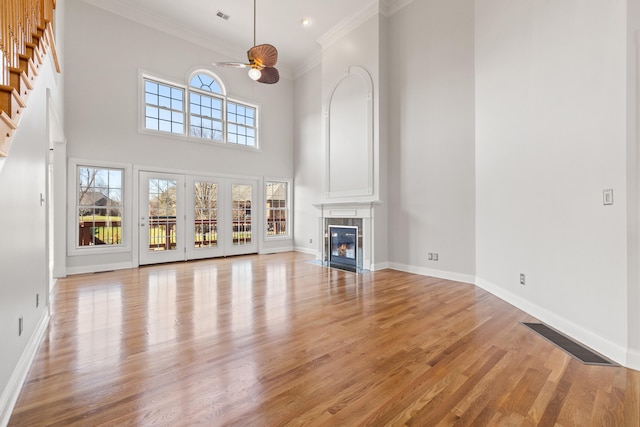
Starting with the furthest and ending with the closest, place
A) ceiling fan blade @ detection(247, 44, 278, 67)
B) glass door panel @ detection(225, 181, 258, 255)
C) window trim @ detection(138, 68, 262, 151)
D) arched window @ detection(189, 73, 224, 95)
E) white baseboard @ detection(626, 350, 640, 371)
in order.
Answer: glass door panel @ detection(225, 181, 258, 255)
arched window @ detection(189, 73, 224, 95)
window trim @ detection(138, 68, 262, 151)
ceiling fan blade @ detection(247, 44, 278, 67)
white baseboard @ detection(626, 350, 640, 371)

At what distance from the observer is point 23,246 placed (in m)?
2.16

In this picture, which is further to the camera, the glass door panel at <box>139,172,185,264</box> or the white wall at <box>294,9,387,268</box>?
the glass door panel at <box>139,172,185,264</box>

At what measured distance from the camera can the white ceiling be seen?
5742mm

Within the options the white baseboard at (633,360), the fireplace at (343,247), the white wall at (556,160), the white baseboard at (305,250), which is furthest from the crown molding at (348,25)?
the white baseboard at (633,360)

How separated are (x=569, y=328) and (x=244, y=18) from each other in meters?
7.37

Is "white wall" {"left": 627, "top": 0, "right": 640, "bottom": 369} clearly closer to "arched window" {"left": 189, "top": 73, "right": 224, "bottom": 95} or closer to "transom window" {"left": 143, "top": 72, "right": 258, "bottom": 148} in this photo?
"transom window" {"left": 143, "top": 72, "right": 258, "bottom": 148}

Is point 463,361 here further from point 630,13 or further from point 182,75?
point 182,75

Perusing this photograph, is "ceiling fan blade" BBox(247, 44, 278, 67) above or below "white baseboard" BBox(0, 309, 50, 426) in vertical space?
above

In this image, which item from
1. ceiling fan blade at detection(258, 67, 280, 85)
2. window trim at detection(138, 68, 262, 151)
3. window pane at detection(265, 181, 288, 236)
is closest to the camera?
ceiling fan blade at detection(258, 67, 280, 85)

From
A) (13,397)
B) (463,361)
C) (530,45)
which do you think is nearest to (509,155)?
(530,45)

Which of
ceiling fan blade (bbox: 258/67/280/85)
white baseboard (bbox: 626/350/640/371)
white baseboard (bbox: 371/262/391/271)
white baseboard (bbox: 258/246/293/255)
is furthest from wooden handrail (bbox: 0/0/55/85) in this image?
white baseboard (bbox: 258/246/293/255)

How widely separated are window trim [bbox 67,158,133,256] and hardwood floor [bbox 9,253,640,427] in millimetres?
1958

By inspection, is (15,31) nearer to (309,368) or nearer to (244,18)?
(309,368)

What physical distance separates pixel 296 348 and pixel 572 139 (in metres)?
3.13
